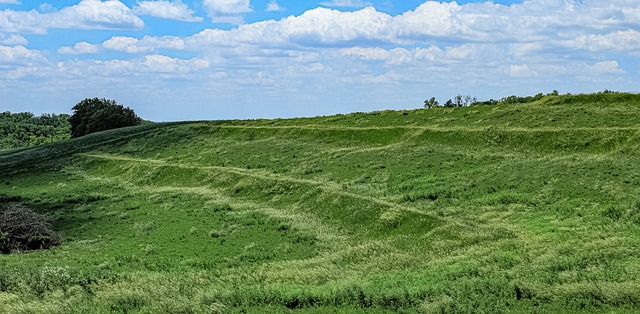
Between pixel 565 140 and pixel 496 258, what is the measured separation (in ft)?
111

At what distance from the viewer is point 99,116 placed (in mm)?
139500

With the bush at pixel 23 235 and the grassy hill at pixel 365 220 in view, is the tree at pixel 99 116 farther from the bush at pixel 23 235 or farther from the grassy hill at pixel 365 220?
the bush at pixel 23 235

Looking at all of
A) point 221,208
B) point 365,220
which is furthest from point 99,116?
point 365,220

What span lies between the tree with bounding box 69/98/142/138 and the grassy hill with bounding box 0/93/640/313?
54078 mm

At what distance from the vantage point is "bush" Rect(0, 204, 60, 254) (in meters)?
40.2

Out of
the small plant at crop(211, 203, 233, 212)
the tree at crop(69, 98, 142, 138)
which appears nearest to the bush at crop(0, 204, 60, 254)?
the small plant at crop(211, 203, 233, 212)

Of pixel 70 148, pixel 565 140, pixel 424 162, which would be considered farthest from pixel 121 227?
pixel 70 148

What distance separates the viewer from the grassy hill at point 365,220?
922 inches

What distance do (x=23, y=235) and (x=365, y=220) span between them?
22.3m

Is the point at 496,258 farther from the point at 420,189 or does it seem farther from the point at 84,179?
the point at 84,179

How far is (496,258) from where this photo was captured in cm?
2748

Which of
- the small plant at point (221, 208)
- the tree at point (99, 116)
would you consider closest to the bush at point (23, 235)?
the small plant at point (221, 208)

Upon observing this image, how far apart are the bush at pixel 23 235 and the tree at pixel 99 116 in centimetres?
9880

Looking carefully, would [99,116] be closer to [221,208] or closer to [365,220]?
[221,208]
